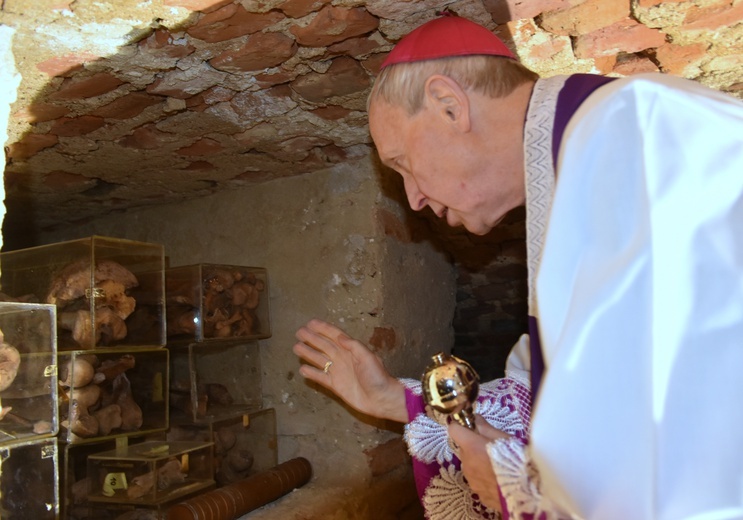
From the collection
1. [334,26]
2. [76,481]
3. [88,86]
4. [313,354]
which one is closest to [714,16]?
[334,26]

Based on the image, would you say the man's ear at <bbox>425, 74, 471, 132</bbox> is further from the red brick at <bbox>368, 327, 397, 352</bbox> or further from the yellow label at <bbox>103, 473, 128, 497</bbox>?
the yellow label at <bbox>103, 473, 128, 497</bbox>

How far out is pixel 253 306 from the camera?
2676 millimetres

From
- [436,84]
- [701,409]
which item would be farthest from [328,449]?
[701,409]

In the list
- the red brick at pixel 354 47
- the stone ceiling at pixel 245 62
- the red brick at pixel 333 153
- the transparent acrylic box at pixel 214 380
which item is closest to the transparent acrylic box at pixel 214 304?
the transparent acrylic box at pixel 214 380

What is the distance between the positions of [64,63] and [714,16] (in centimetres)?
155

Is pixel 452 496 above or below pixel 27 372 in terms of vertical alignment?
below

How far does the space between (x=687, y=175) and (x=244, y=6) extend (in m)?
0.97

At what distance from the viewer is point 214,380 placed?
2725 mm

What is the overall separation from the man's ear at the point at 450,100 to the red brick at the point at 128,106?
873 millimetres

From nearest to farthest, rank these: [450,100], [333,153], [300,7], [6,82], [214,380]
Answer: [450,100], [300,7], [6,82], [333,153], [214,380]

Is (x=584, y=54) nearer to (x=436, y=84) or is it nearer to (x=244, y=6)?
(x=436, y=84)

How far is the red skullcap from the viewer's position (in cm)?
149

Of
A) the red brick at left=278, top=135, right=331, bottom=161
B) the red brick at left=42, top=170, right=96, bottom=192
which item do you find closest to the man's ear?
the red brick at left=278, top=135, right=331, bottom=161

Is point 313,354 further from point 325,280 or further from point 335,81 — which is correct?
point 335,81
